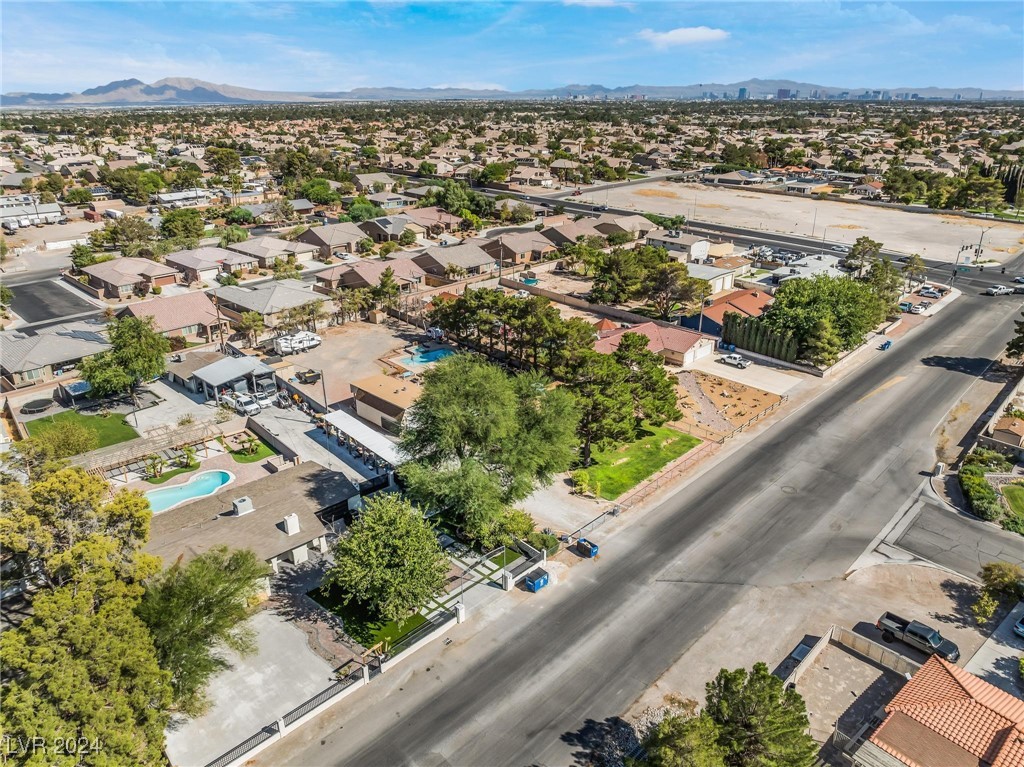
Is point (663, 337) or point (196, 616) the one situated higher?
point (663, 337)

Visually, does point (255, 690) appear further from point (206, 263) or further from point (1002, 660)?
point (206, 263)

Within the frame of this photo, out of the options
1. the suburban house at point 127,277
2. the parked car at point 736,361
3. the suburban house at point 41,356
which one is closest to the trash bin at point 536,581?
the parked car at point 736,361

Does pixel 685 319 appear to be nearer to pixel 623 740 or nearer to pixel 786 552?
pixel 786 552

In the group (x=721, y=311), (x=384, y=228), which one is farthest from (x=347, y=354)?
(x=384, y=228)

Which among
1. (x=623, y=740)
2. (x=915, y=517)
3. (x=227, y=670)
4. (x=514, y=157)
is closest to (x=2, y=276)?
(x=227, y=670)

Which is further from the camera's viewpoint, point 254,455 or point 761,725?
point 254,455

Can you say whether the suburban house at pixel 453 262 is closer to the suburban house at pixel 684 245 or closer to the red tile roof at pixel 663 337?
the suburban house at pixel 684 245

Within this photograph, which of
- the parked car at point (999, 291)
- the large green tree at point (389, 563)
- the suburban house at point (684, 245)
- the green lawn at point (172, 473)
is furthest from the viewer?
the suburban house at point (684, 245)

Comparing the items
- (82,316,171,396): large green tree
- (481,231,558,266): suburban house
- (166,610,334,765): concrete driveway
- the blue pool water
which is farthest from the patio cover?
(481,231,558,266): suburban house
